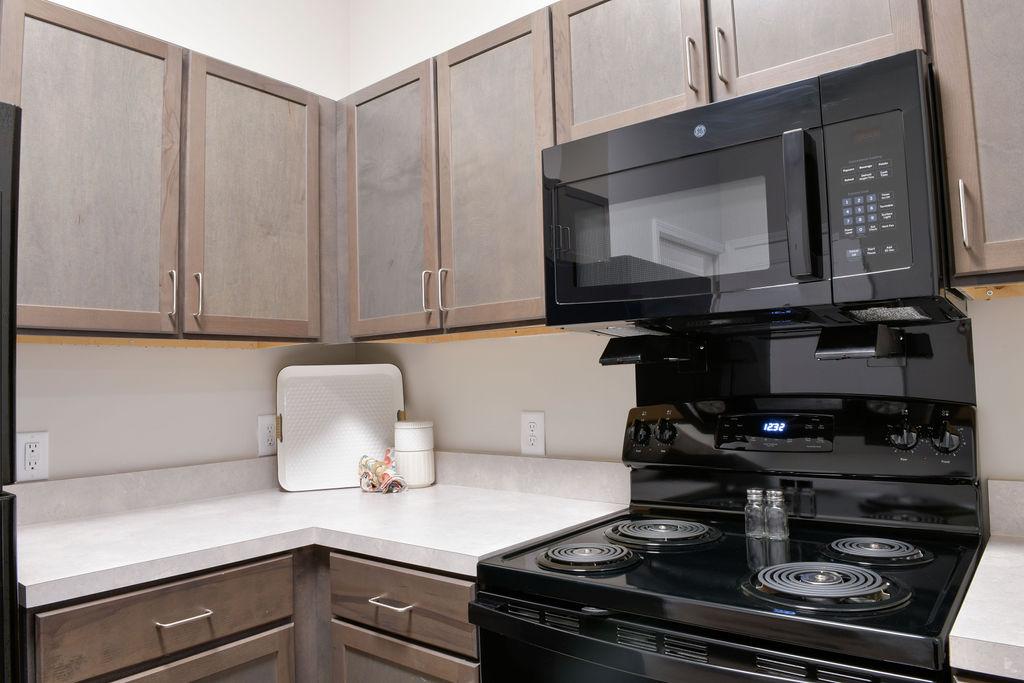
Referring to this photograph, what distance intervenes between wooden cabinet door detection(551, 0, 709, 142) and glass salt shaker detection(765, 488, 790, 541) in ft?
2.61

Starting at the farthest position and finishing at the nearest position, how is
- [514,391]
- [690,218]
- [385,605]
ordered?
[514,391] < [385,605] < [690,218]

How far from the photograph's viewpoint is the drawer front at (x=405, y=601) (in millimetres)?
1308

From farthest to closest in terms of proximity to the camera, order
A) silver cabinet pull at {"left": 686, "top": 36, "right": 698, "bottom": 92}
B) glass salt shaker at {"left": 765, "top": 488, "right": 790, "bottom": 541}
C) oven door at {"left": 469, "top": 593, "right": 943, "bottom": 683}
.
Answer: silver cabinet pull at {"left": 686, "top": 36, "right": 698, "bottom": 92} → glass salt shaker at {"left": 765, "top": 488, "right": 790, "bottom": 541} → oven door at {"left": 469, "top": 593, "right": 943, "bottom": 683}

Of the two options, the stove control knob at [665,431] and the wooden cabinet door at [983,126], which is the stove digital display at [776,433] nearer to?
the stove control knob at [665,431]

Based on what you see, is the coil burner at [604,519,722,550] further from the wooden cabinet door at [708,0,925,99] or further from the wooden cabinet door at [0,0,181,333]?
the wooden cabinet door at [0,0,181,333]

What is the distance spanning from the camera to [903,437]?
1347 mm

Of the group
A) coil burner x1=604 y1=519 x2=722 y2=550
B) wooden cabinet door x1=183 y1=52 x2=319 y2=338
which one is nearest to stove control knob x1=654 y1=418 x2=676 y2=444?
coil burner x1=604 y1=519 x2=722 y2=550

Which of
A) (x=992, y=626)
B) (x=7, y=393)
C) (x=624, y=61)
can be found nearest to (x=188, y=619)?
(x=7, y=393)

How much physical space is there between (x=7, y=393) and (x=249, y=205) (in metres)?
1.05

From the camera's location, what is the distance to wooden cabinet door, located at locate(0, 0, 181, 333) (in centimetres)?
151

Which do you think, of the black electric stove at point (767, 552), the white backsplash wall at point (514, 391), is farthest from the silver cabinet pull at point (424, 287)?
the black electric stove at point (767, 552)

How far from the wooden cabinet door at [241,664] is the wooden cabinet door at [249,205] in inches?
30.2

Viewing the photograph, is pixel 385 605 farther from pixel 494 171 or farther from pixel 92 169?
pixel 92 169

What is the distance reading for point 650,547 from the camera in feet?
4.33
